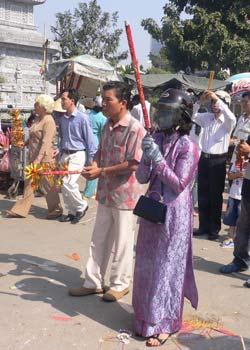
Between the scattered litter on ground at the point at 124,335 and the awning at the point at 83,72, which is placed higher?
the awning at the point at 83,72

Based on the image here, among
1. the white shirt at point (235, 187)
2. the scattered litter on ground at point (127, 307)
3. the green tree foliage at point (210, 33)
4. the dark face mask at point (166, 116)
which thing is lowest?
the scattered litter on ground at point (127, 307)

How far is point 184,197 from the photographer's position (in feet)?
11.6

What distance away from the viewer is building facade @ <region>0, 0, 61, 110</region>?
29.3 meters

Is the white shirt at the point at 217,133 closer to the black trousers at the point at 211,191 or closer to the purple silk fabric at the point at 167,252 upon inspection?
the black trousers at the point at 211,191

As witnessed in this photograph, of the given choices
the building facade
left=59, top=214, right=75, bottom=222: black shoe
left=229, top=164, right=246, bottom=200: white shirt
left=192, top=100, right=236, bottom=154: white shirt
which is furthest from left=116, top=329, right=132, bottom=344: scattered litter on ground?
the building facade

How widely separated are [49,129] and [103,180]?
9.55 ft

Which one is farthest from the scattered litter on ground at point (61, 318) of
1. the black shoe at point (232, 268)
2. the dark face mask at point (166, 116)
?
the black shoe at point (232, 268)

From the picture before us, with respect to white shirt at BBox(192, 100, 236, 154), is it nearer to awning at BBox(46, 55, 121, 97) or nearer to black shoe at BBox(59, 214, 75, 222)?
black shoe at BBox(59, 214, 75, 222)

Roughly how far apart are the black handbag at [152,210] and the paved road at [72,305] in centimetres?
91

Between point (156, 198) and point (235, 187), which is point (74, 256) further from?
point (156, 198)

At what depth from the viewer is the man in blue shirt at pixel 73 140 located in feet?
22.1

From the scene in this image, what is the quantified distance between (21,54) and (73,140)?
1302 inches

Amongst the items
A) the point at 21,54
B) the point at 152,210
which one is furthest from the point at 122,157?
the point at 21,54

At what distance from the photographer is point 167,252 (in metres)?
3.50
